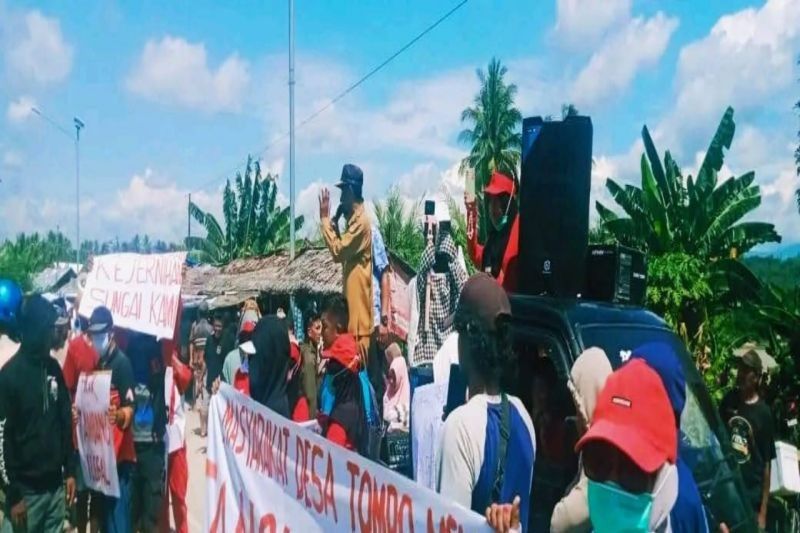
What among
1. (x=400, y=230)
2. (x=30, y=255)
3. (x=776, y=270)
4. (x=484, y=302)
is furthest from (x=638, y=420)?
(x=30, y=255)

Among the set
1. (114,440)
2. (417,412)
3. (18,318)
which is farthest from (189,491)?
(417,412)

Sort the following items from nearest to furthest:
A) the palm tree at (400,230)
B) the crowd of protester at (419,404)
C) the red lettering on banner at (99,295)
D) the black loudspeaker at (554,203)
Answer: the crowd of protester at (419,404) < the black loudspeaker at (554,203) < the red lettering on banner at (99,295) < the palm tree at (400,230)

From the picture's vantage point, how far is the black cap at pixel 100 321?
670cm

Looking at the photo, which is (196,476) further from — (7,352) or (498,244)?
(498,244)

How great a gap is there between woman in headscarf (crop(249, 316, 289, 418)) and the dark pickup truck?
241cm

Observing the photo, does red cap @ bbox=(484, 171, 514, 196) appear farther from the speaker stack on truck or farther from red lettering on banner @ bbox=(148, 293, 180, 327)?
red lettering on banner @ bbox=(148, 293, 180, 327)

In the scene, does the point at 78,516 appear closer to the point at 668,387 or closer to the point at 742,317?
the point at 668,387

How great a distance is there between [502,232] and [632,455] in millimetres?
3246

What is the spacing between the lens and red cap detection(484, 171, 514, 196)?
5426 millimetres

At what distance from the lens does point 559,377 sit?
385 cm

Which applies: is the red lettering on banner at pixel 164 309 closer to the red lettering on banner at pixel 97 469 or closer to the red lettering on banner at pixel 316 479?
the red lettering on banner at pixel 97 469

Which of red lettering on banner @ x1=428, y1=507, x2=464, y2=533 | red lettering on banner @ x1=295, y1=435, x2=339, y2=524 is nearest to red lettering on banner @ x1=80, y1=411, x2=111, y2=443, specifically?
red lettering on banner @ x1=295, y1=435, x2=339, y2=524

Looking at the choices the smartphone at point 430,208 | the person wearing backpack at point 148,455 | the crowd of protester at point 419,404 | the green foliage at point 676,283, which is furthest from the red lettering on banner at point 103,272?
the green foliage at point 676,283

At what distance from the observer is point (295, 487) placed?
3979mm
